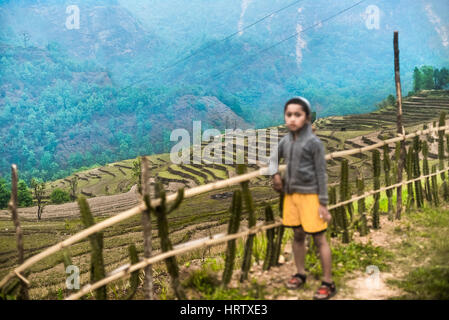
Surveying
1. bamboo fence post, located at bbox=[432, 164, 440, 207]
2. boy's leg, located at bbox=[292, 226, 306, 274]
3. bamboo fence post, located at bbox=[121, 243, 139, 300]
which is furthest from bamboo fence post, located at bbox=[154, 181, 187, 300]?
bamboo fence post, located at bbox=[432, 164, 440, 207]

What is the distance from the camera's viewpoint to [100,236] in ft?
8.24

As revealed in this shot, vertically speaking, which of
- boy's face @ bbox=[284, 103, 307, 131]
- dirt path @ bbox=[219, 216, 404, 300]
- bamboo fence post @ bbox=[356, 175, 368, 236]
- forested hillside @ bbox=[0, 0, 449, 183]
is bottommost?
dirt path @ bbox=[219, 216, 404, 300]

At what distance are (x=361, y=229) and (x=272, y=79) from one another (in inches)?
3674

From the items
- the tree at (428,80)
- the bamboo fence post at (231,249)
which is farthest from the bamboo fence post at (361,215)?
the tree at (428,80)

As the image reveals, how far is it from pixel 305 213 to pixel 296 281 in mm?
477

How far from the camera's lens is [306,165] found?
2426 mm

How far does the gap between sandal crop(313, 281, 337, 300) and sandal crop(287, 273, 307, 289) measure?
0.18 m

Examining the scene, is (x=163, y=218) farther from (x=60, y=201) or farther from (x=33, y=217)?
(x=60, y=201)

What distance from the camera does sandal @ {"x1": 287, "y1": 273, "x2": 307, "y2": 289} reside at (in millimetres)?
2588

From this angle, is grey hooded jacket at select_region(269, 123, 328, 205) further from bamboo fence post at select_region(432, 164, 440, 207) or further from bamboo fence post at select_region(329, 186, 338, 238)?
bamboo fence post at select_region(432, 164, 440, 207)

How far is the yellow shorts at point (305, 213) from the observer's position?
7.94ft

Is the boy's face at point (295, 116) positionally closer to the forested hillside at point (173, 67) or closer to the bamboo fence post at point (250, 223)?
the bamboo fence post at point (250, 223)

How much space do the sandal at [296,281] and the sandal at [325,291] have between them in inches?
7.0
